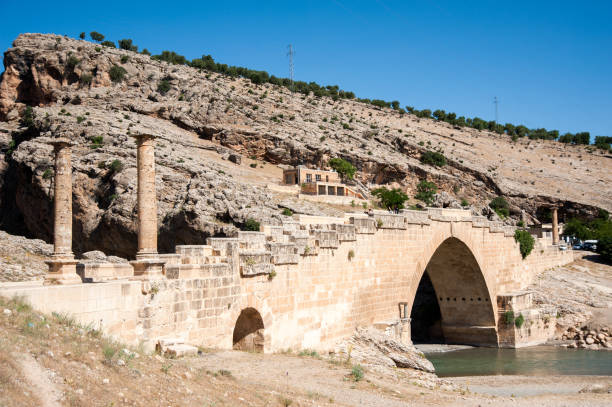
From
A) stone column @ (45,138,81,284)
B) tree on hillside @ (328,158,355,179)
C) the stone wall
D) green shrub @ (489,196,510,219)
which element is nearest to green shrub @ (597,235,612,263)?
the stone wall

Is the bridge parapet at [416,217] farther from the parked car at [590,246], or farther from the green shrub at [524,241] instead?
the parked car at [590,246]

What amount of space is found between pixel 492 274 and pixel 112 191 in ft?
89.2

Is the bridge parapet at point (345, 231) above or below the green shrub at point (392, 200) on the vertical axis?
below

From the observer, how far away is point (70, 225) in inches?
486

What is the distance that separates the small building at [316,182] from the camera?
53.8m

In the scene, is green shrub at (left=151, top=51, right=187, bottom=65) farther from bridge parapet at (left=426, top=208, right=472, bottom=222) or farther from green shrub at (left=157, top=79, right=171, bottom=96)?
bridge parapet at (left=426, top=208, right=472, bottom=222)

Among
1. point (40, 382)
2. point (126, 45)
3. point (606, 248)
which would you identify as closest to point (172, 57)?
point (126, 45)

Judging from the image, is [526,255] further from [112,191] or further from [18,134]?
[18,134]

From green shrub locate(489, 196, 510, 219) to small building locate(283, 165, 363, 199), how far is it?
628 inches

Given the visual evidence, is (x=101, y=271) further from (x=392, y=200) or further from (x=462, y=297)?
(x=392, y=200)

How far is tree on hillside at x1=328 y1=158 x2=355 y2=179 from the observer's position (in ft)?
201

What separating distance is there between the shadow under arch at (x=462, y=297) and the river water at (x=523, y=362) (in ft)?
3.85

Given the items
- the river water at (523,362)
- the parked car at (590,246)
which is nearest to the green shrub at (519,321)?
the river water at (523,362)

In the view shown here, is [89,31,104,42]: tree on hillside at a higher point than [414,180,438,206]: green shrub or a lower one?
higher
